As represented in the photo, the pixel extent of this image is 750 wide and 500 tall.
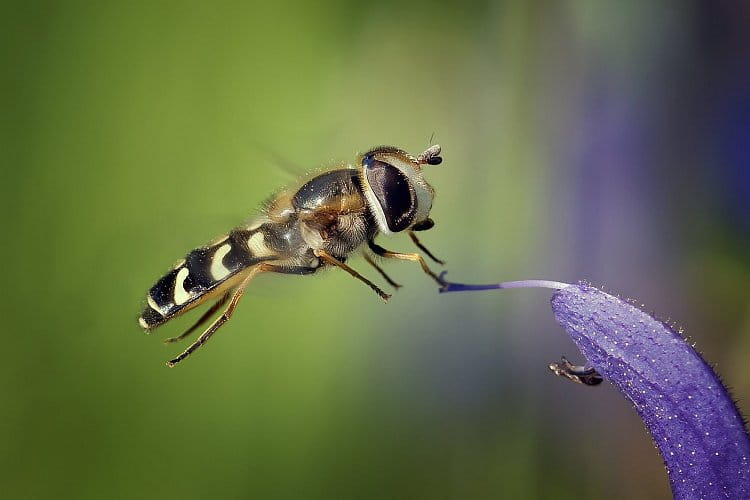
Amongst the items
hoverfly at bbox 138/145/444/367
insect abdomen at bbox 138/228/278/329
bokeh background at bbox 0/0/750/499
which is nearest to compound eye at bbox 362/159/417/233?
hoverfly at bbox 138/145/444/367

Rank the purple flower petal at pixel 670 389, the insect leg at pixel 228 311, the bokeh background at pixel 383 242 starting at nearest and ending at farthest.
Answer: the purple flower petal at pixel 670 389
the insect leg at pixel 228 311
the bokeh background at pixel 383 242

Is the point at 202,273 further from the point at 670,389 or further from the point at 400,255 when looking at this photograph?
the point at 670,389

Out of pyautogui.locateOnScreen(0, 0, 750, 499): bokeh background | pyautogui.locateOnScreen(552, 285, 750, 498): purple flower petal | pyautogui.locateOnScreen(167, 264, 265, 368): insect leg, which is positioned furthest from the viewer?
pyautogui.locateOnScreen(0, 0, 750, 499): bokeh background

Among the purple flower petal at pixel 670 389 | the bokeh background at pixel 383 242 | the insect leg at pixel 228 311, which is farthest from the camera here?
the bokeh background at pixel 383 242

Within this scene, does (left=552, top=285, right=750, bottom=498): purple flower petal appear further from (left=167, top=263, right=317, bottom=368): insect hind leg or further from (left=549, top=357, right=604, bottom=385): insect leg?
(left=167, top=263, right=317, bottom=368): insect hind leg

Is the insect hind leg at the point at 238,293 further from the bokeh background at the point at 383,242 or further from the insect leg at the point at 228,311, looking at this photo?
the bokeh background at the point at 383,242

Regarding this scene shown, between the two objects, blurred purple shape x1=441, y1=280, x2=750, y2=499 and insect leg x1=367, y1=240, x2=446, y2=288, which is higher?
insect leg x1=367, y1=240, x2=446, y2=288

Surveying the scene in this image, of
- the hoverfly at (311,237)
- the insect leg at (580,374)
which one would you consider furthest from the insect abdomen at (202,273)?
the insect leg at (580,374)
